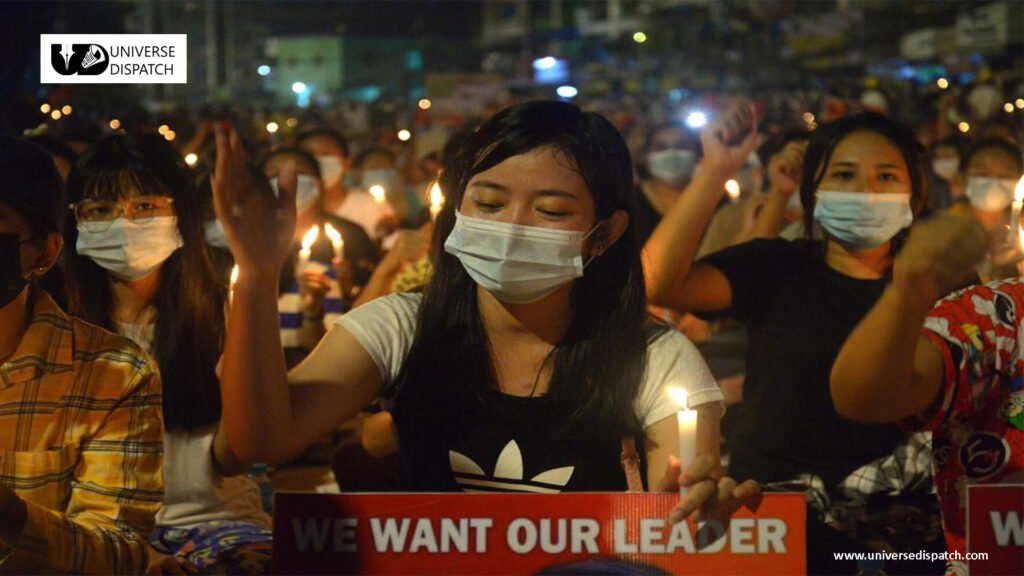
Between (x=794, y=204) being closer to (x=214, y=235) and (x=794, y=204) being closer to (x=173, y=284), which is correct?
(x=214, y=235)

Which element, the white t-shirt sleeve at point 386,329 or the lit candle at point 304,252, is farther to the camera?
the lit candle at point 304,252

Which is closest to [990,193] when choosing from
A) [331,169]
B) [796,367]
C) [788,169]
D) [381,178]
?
[788,169]

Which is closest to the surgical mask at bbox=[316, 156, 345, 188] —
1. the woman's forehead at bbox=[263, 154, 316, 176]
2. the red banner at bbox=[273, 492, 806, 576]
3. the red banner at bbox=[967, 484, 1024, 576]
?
the woman's forehead at bbox=[263, 154, 316, 176]

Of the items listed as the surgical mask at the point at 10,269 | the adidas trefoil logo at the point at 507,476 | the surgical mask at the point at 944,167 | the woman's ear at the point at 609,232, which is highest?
the surgical mask at the point at 944,167

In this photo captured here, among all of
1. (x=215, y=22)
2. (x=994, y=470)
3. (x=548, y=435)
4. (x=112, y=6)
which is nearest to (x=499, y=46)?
(x=215, y=22)

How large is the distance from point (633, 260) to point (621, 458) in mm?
445

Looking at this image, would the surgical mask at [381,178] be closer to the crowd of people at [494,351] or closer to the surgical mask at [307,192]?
the surgical mask at [307,192]

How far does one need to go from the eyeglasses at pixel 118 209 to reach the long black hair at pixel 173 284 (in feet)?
0.06

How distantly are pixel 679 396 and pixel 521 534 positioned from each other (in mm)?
461

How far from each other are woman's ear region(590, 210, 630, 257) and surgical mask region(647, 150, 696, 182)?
3.56m

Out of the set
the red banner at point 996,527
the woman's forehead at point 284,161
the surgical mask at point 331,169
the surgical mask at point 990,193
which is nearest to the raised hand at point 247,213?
the woman's forehead at point 284,161

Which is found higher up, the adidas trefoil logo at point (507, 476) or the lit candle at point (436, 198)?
the lit candle at point (436, 198)

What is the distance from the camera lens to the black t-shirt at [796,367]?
3559mm

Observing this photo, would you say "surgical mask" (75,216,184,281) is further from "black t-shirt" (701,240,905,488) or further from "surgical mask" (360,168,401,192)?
"surgical mask" (360,168,401,192)
